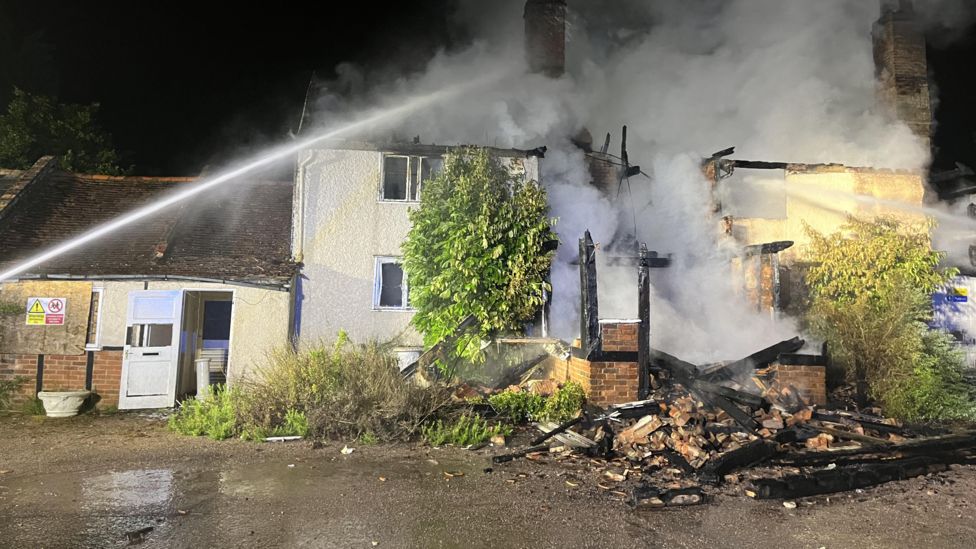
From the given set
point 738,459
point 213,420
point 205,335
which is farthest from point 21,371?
point 738,459

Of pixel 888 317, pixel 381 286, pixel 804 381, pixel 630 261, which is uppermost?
pixel 630 261

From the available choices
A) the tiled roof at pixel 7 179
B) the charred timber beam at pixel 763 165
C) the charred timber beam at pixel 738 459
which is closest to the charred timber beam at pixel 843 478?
the charred timber beam at pixel 738 459

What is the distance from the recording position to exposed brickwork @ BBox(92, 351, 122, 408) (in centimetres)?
960

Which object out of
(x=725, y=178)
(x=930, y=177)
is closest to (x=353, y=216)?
(x=725, y=178)

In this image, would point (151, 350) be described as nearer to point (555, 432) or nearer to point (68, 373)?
point (68, 373)

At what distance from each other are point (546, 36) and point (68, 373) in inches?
492

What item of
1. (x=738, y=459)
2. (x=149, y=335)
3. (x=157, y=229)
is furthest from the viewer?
(x=157, y=229)

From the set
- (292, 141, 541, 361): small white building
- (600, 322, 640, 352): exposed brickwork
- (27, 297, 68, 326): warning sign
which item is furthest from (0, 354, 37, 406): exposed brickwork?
(600, 322, 640, 352): exposed brickwork

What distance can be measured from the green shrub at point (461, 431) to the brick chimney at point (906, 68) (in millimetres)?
14107

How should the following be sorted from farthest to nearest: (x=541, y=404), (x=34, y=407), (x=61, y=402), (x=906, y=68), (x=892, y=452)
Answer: (x=906, y=68) < (x=34, y=407) < (x=61, y=402) < (x=541, y=404) < (x=892, y=452)

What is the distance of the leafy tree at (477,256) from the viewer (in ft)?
30.4

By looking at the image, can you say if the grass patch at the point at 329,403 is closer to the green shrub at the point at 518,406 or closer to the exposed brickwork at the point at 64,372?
the green shrub at the point at 518,406

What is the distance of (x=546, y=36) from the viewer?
Answer: 13898 millimetres

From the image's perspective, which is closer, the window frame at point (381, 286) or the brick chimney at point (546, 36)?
the window frame at point (381, 286)
